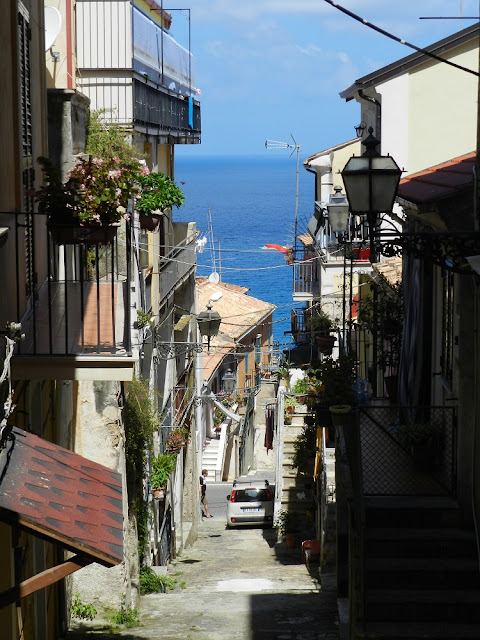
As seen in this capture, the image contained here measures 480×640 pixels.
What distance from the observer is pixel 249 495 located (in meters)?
30.6

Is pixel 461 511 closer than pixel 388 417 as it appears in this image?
Yes

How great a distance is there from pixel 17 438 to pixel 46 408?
5.07m

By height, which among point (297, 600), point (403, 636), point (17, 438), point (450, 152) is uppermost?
point (450, 152)

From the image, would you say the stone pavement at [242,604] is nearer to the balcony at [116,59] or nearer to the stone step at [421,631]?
the stone step at [421,631]

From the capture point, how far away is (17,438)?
676 centimetres

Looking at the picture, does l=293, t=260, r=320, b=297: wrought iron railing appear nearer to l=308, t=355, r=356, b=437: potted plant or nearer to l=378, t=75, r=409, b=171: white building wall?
l=378, t=75, r=409, b=171: white building wall

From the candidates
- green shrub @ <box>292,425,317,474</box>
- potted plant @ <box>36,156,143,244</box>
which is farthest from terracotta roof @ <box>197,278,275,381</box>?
potted plant @ <box>36,156,143,244</box>

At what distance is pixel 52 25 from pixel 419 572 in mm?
9165

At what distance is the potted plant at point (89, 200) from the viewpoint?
30.1 ft

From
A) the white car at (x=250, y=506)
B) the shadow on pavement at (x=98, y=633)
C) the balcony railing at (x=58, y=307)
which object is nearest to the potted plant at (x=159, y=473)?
the shadow on pavement at (x=98, y=633)

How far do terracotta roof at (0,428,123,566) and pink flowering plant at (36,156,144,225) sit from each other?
2663 mm

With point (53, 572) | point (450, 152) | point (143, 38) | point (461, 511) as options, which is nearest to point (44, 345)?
point (53, 572)

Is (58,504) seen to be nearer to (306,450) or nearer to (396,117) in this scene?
(396,117)

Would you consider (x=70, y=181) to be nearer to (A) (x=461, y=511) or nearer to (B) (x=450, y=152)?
(A) (x=461, y=511)
